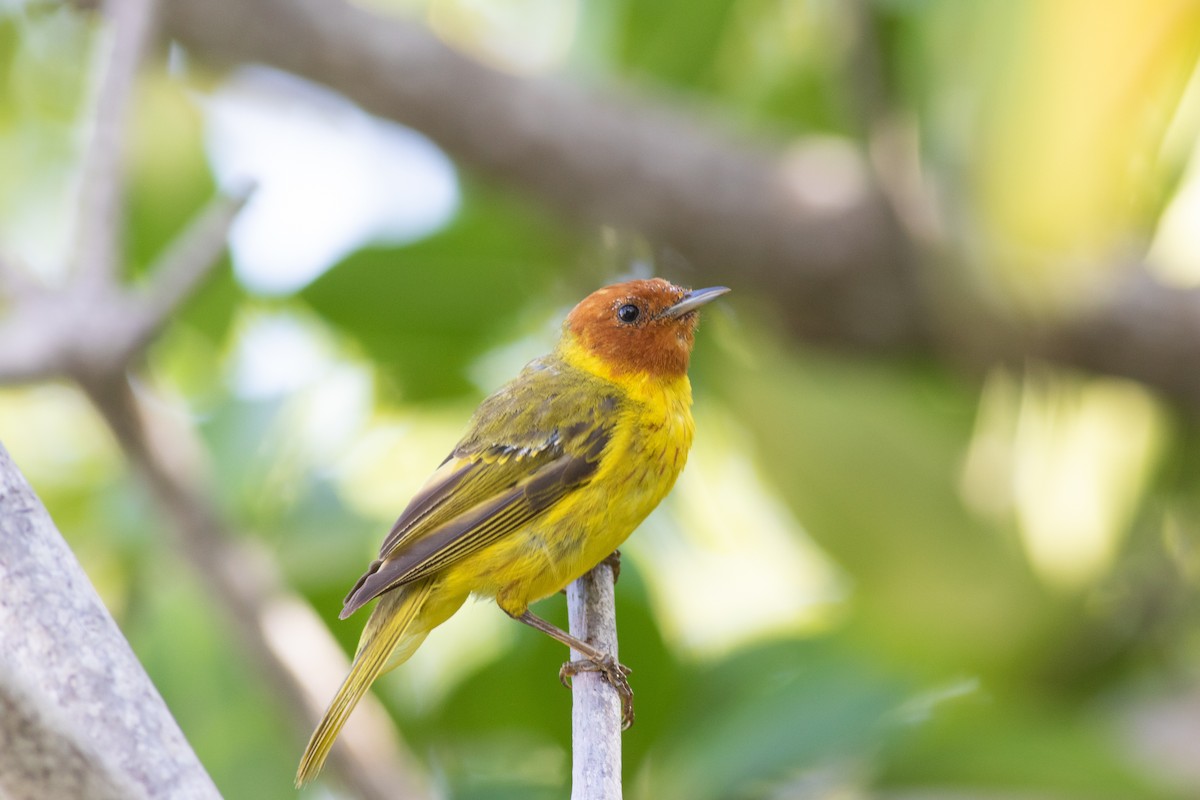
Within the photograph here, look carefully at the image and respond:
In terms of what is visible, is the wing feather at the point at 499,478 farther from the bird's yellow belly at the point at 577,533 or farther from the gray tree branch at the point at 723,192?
the gray tree branch at the point at 723,192

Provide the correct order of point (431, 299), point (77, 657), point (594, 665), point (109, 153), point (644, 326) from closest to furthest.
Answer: point (77, 657)
point (594, 665)
point (109, 153)
point (644, 326)
point (431, 299)

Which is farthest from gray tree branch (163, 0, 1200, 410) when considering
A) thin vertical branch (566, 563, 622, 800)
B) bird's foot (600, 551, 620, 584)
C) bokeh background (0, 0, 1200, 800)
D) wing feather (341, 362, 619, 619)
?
thin vertical branch (566, 563, 622, 800)

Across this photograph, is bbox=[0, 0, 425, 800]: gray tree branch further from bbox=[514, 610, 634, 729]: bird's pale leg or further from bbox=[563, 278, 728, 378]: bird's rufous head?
bbox=[563, 278, 728, 378]: bird's rufous head

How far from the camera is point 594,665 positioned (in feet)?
9.04

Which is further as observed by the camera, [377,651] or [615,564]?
[615,564]

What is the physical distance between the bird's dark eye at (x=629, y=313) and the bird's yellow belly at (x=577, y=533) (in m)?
0.40

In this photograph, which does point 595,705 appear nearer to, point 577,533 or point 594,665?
point 594,665

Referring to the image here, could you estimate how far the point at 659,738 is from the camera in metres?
Answer: 3.45

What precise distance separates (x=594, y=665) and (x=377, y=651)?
49 centimetres

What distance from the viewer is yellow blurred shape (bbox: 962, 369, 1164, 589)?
3.85 meters

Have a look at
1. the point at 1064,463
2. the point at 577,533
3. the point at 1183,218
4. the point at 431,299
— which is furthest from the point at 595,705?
the point at 1183,218

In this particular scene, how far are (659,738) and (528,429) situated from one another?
92 centimetres

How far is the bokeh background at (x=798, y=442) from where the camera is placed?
10.7ft

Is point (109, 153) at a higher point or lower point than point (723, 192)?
lower
